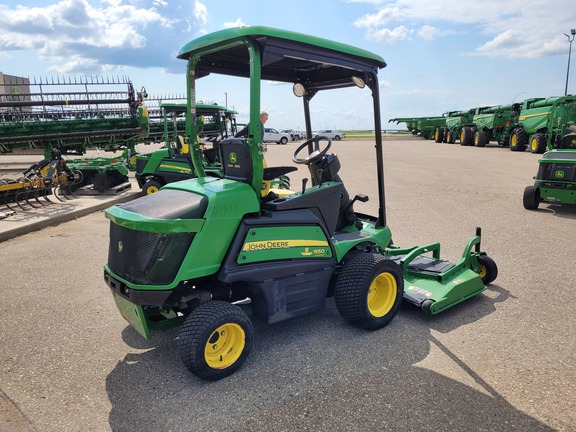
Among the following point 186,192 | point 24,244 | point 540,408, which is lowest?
point 540,408

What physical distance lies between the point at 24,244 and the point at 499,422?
254 inches

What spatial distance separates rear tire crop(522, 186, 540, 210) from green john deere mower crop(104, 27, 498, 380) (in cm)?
506

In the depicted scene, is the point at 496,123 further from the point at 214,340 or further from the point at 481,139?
the point at 214,340

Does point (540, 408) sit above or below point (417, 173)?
below

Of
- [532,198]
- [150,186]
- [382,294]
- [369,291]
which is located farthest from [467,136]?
[369,291]

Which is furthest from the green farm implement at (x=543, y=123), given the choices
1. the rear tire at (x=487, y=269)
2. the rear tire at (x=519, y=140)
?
the rear tire at (x=487, y=269)

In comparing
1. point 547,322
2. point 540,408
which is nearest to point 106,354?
point 540,408

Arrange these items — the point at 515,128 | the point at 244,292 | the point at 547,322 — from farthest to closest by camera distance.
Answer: the point at 515,128 → the point at 547,322 → the point at 244,292

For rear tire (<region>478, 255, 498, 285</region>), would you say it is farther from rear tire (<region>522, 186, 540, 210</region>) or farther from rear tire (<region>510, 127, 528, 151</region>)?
rear tire (<region>510, 127, 528, 151</region>)

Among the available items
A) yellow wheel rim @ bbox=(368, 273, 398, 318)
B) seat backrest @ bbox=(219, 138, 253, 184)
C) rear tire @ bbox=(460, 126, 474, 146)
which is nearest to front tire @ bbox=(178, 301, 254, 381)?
seat backrest @ bbox=(219, 138, 253, 184)

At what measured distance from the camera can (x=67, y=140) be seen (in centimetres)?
1303

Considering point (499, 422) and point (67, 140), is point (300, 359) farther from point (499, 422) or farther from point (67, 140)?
point (67, 140)

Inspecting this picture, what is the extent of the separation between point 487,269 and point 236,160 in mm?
2904

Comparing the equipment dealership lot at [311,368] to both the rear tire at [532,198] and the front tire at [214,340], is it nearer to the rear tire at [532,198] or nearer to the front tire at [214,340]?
the front tire at [214,340]
